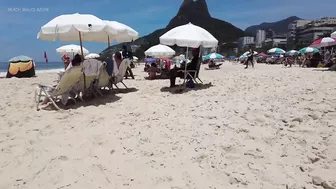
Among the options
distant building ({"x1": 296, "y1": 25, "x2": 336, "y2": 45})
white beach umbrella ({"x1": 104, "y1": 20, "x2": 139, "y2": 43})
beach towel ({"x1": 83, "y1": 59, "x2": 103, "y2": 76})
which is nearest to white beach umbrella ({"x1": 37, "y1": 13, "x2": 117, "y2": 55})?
beach towel ({"x1": 83, "y1": 59, "x2": 103, "y2": 76})

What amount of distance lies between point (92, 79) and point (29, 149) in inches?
102

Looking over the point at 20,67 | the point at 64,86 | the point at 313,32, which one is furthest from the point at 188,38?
the point at 313,32

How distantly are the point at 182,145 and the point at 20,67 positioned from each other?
12.1 meters

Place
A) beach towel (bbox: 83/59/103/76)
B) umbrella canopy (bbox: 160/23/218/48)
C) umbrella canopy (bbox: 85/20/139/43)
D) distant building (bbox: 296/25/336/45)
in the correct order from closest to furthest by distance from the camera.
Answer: beach towel (bbox: 83/59/103/76) → umbrella canopy (bbox: 160/23/218/48) → umbrella canopy (bbox: 85/20/139/43) → distant building (bbox: 296/25/336/45)

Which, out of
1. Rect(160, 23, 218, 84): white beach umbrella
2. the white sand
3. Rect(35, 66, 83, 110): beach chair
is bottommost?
the white sand

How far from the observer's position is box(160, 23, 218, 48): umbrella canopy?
564cm

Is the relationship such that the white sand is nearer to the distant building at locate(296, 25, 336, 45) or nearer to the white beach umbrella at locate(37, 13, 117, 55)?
the white beach umbrella at locate(37, 13, 117, 55)

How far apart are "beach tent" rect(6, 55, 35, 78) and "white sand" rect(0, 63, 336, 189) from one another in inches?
358

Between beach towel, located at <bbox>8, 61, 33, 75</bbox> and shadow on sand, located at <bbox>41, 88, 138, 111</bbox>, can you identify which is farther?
beach towel, located at <bbox>8, 61, 33, 75</bbox>

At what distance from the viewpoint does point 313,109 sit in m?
3.47

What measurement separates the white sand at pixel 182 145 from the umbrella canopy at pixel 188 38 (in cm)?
172

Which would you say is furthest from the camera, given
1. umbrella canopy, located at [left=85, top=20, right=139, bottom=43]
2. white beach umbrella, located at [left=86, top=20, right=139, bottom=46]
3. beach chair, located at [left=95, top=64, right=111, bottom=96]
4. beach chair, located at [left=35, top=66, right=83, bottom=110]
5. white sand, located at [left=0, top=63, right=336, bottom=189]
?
white beach umbrella, located at [left=86, top=20, right=139, bottom=46]

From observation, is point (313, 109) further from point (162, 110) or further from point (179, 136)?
point (162, 110)

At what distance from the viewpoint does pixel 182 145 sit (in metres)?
2.93
